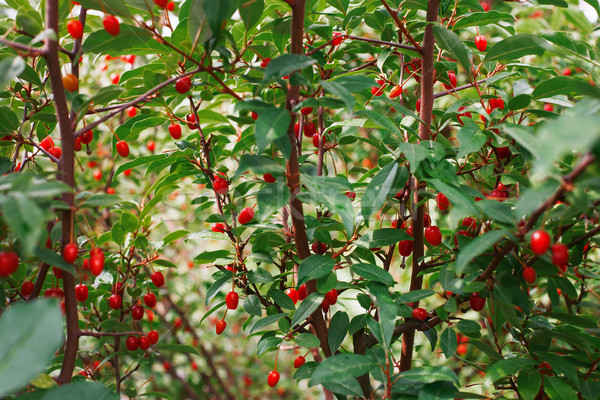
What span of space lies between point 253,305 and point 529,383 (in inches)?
25.6

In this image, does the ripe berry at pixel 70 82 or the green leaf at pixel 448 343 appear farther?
the green leaf at pixel 448 343

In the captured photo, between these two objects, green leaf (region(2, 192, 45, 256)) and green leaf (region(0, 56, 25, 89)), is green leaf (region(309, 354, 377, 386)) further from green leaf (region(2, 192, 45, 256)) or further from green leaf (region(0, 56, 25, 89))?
green leaf (region(0, 56, 25, 89))

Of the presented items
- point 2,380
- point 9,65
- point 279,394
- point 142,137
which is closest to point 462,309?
point 2,380

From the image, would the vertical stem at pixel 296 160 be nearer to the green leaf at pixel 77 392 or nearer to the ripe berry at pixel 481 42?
the green leaf at pixel 77 392

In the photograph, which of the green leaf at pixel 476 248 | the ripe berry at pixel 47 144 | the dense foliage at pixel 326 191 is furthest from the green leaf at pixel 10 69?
the green leaf at pixel 476 248

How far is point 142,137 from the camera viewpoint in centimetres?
254

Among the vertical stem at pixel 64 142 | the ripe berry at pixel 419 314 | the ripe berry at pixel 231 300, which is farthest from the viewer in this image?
the ripe berry at pixel 231 300

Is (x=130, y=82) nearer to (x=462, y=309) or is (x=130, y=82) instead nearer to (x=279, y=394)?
(x=462, y=309)

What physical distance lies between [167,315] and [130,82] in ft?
6.85

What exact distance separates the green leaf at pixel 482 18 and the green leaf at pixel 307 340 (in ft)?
2.80

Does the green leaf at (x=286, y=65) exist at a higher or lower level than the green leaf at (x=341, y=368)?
higher

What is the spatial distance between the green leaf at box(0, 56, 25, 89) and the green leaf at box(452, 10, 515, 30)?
97 cm

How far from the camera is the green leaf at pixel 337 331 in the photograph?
3.57 feet

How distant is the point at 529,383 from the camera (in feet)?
3.06
